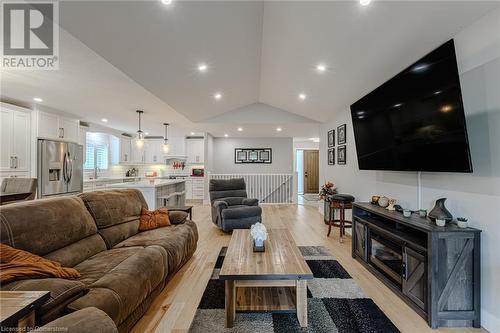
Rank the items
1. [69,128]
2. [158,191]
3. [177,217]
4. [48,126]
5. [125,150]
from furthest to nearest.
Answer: [125,150] → [69,128] → [48,126] → [158,191] → [177,217]

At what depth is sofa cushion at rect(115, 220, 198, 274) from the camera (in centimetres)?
235

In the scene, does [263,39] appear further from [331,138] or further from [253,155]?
[253,155]

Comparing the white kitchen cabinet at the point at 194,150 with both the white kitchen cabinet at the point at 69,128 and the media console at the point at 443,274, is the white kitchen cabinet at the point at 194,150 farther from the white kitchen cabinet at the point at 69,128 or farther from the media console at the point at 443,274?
the media console at the point at 443,274

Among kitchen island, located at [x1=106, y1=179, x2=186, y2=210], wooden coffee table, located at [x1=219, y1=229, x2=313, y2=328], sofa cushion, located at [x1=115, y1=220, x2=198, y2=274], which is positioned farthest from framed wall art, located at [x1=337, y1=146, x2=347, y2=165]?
kitchen island, located at [x1=106, y1=179, x2=186, y2=210]

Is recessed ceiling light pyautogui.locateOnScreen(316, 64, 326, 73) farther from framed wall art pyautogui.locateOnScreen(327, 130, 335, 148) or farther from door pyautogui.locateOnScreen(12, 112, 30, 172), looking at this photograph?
door pyautogui.locateOnScreen(12, 112, 30, 172)

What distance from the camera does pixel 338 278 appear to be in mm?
2529

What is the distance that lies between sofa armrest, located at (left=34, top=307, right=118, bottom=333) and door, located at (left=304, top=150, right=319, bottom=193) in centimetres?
964

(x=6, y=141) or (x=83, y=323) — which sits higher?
(x=6, y=141)

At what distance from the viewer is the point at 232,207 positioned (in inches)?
176

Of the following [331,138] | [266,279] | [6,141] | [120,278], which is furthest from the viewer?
[331,138]

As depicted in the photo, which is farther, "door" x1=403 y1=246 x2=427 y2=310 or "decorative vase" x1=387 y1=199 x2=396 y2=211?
"decorative vase" x1=387 y1=199 x2=396 y2=211

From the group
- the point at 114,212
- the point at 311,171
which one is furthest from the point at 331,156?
the point at 311,171

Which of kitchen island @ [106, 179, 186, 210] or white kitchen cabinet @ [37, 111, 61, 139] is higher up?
white kitchen cabinet @ [37, 111, 61, 139]

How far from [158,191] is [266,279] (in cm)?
337
